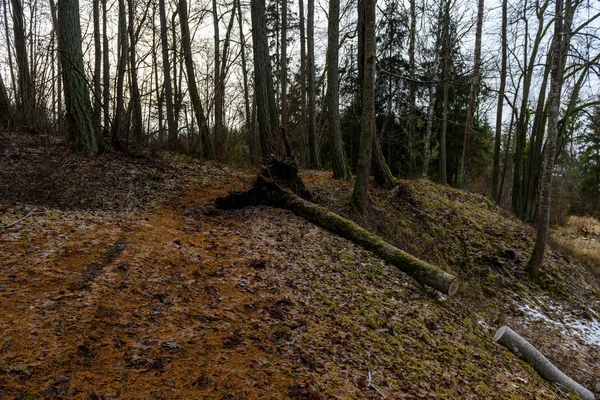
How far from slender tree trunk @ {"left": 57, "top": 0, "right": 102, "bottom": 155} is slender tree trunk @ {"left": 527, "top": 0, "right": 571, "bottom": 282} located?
10758 millimetres

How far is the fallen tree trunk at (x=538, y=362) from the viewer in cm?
497

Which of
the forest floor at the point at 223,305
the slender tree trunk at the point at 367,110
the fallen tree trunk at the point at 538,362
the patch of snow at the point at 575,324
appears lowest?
the patch of snow at the point at 575,324

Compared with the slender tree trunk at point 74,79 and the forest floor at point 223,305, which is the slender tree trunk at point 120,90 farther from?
the slender tree trunk at point 74,79

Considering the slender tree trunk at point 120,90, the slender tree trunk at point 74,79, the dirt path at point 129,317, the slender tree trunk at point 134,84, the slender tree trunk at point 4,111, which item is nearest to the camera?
the dirt path at point 129,317

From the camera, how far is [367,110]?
7.73 meters

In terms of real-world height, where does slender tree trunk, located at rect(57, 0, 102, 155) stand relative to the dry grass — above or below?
above

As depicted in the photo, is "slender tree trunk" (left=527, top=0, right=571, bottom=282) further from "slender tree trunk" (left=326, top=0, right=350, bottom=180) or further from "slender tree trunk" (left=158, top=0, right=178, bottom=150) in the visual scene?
"slender tree trunk" (left=158, top=0, right=178, bottom=150)

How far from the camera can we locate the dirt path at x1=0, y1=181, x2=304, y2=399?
2.53 m

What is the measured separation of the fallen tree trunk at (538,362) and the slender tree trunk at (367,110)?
3.90 metres

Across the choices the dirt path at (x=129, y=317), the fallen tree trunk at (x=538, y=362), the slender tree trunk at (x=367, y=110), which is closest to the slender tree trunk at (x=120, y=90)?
the dirt path at (x=129, y=317)

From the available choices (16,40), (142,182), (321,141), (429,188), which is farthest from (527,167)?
(16,40)

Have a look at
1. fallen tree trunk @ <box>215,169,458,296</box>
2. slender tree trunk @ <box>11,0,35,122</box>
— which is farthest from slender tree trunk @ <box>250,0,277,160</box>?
slender tree trunk @ <box>11,0,35,122</box>

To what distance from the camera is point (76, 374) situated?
248 cm

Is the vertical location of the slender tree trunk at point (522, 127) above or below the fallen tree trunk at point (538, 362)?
above
